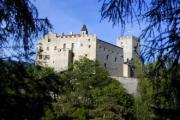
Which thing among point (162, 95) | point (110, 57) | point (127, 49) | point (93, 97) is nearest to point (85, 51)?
point (110, 57)

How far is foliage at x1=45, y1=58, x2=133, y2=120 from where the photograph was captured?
46.5 m

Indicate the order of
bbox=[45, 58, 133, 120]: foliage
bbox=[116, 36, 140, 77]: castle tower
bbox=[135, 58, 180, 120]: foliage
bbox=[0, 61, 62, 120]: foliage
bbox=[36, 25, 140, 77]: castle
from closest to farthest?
bbox=[135, 58, 180, 120]: foliage
bbox=[0, 61, 62, 120]: foliage
bbox=[45, 58, 133, 120]: foliage
bbox=[36, 25, 140, 77]: castle
bbox=[116, 36, 140, 77]: castle tower

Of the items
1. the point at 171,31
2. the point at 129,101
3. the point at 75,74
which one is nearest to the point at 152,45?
the point at 171,31

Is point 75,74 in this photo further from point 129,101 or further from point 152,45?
point 152,45

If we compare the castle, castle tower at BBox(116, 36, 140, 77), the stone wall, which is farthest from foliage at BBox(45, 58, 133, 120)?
castle tower at BBox(116, 36, 140, 77)

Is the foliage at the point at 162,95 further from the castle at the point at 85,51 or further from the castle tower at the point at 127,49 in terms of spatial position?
the castle tower at the point at 127,49

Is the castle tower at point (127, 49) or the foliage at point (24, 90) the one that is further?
the castle tower at point (127, 49)

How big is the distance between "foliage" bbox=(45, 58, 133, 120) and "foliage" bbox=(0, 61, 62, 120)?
112 feet

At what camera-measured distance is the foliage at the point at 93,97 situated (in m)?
46.5

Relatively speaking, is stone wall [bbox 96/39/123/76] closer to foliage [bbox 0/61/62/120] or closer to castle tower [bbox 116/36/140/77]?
castle tower [bbox 116/36/140/77]

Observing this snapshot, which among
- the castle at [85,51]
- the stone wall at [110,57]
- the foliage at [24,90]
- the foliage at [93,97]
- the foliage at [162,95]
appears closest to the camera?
the foliage at [162,95]

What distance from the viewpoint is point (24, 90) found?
445cm

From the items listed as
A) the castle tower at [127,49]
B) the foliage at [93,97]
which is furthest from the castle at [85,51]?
the foliage at [93,97]

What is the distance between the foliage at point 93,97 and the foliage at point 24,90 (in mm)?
34064
